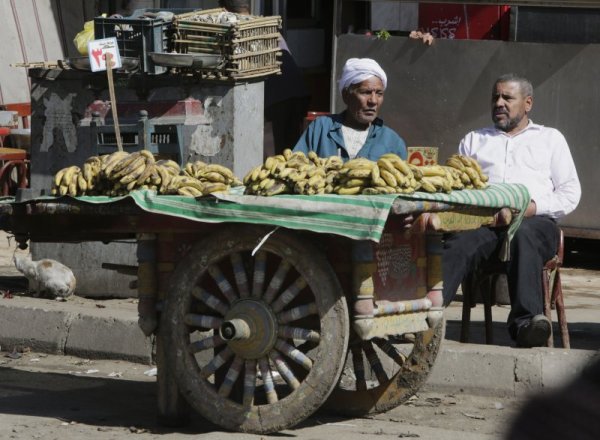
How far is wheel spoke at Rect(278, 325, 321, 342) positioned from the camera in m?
4.27

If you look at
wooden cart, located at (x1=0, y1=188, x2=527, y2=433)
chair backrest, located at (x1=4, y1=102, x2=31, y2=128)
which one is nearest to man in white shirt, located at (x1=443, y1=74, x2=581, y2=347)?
wooden cart, located at (x1=0, y1=188, x2=527, y2=433)

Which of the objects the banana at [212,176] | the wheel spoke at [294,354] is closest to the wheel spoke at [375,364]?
the wheel spoke at [294,354]

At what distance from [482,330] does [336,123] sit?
175cm

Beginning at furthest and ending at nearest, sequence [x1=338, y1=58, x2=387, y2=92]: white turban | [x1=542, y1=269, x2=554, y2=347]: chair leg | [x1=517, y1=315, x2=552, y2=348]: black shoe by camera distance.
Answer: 1. [x1=542, y1=269, x2=554, y2=347]: chair leg
2. [x1=338, y1=58, x2=387, y2=92]: white turban
3. [x1=517, y1=315, x2=552, y2=348]: black shoe

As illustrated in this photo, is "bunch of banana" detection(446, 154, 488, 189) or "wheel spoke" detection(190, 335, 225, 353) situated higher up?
"bunch of banana" detection(446, 154, 488, 189)

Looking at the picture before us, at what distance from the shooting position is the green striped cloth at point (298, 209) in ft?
13.1

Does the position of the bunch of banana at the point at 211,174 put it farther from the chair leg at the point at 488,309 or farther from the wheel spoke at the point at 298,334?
the chair leg at the point at 488,309

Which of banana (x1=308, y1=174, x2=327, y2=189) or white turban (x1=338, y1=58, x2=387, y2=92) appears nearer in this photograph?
banana (x1=308, y1=174, x2=327, y2=189)

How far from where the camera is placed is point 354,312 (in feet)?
13.9

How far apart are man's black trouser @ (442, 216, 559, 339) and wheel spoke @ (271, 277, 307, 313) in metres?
1.36

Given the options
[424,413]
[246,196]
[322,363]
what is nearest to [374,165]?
[246,196]

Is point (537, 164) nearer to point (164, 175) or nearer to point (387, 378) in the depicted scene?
point (387, 378)

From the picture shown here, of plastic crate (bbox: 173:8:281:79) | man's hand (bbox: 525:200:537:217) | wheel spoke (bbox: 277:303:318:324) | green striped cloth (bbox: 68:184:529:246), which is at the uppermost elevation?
plastic crate (bbox: 173:8:281:79)

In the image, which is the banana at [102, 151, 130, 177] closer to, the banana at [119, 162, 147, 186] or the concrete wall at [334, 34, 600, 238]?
the banana at [119, 162, 147, 186]
